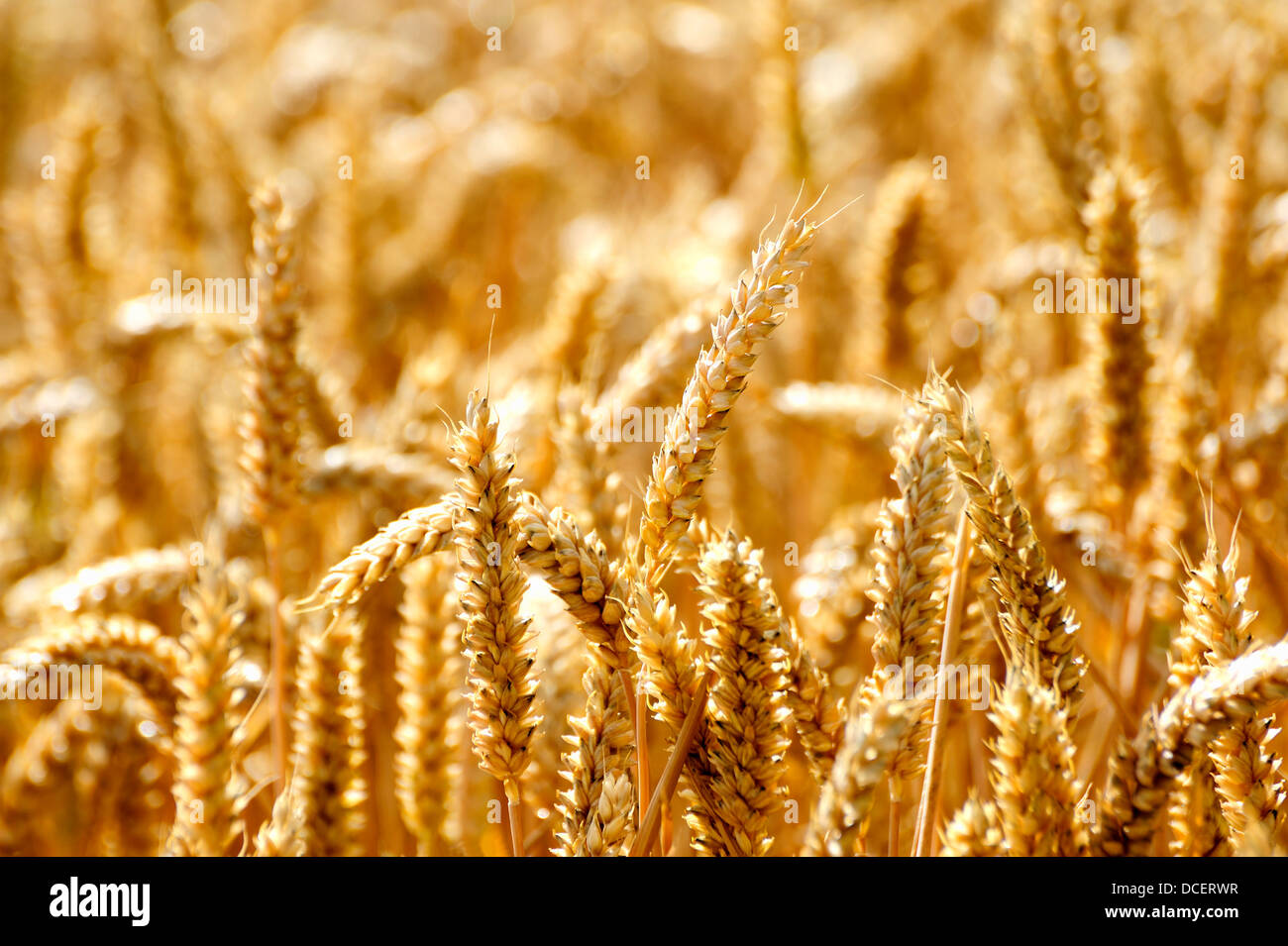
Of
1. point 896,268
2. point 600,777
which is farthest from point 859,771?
point 896,268

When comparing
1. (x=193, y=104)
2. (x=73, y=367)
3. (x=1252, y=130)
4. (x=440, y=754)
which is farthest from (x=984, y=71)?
(x=440, y=754)

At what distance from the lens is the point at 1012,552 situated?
812mm

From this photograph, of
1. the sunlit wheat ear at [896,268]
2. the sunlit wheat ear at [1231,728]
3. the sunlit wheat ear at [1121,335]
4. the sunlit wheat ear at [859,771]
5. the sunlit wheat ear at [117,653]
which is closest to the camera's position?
the sunlit wheat ear at [859,771]

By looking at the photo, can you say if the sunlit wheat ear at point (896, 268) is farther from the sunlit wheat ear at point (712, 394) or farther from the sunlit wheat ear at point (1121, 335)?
the sunlit wheat ear at point (712, 394)

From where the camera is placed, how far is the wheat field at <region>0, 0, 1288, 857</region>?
82 centimetres

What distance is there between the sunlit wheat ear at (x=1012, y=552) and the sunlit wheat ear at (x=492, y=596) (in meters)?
0.36

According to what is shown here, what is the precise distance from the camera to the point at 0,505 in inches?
82.4

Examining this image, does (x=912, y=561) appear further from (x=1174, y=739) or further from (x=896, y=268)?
(x=896, y=268)

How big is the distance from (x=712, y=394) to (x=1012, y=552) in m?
0.27

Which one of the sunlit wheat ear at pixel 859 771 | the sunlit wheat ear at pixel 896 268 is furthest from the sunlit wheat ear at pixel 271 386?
the sunlit wheat ear at pixel 896 268

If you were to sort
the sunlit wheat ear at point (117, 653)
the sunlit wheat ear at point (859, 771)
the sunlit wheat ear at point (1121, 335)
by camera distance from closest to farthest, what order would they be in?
the sunlit wheat ear at point (859, 771) < the sunlit wheat ear at point (117, 653) < the sunlit wheat ear at point (1121, 335)

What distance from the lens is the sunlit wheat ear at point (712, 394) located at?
31.7 inches
